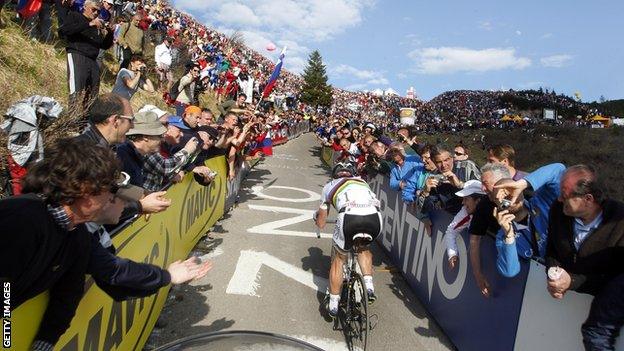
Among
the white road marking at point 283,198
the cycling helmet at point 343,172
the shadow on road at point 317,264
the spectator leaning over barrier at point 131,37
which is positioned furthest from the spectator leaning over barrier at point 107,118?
the spectator leaning over barrier at point 131,37

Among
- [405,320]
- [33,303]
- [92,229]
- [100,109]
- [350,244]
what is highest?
[100,109]

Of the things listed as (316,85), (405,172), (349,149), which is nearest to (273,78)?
(349,149)

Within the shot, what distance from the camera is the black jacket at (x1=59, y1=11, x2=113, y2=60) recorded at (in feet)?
22.1

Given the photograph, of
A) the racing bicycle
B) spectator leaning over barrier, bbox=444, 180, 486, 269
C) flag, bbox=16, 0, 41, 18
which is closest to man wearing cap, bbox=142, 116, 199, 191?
the racing bicycle

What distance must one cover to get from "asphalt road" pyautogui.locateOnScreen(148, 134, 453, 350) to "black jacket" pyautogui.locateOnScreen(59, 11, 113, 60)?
12.4 feet

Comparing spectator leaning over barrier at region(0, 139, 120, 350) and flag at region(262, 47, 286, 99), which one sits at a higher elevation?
flag at region(262, 47, 286, 99)

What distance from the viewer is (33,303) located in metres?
2.18

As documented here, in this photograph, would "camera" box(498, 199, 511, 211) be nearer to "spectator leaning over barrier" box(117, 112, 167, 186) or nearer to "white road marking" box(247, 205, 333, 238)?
"spectator leaning over barrier" box(117, 112, 167, 186)

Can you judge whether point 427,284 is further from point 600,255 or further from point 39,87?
point 39,87

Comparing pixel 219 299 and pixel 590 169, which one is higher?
pixel 590 169

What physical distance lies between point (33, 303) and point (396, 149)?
240 inches

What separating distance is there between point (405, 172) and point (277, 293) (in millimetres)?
3025

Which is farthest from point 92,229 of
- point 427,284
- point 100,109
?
point 427,284

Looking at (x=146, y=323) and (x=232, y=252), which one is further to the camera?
(x=232, y=252)
